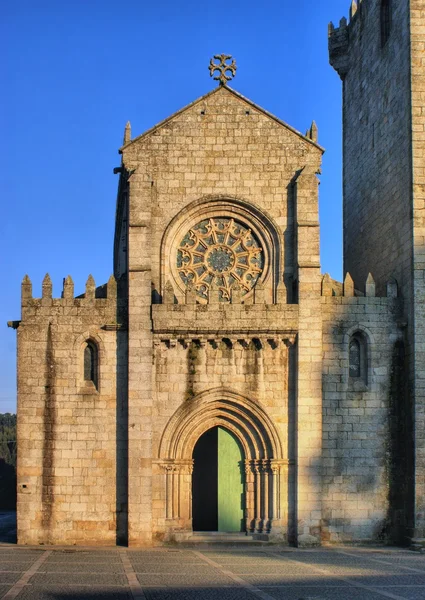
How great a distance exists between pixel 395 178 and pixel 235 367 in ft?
22.0

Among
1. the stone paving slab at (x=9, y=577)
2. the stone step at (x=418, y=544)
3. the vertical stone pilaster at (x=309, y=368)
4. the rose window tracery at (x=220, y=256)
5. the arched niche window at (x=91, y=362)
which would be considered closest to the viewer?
the stone paving slab at (x=9, y=577)

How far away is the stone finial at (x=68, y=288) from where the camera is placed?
25531 mm

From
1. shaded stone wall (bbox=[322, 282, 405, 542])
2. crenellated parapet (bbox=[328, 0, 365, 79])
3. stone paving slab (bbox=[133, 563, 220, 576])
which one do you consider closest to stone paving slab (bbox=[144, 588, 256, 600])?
stone paving slab (bbox=[133, 563, 220, 576])

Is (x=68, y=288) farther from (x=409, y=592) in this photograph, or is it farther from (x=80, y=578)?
(x=409, y=592)

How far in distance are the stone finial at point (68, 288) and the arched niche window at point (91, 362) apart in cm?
130

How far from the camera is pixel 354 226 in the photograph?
30844 millimetres

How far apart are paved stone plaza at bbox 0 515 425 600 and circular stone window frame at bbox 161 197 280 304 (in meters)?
6.83

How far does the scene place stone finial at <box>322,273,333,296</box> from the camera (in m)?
25.4

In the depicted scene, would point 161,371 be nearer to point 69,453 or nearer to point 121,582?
point 69,453

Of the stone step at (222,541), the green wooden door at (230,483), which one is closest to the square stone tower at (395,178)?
the stone step at (222,541)

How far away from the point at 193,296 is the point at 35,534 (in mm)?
7086

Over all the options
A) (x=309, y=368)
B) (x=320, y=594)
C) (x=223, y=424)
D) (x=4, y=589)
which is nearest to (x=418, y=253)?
(x=309, y=368)

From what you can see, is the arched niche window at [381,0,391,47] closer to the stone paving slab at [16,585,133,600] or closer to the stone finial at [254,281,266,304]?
the stone finial at [254,281,266,304]

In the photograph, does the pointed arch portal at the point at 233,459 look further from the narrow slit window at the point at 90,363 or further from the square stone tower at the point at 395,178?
the square stone tower at the point at 395,178
